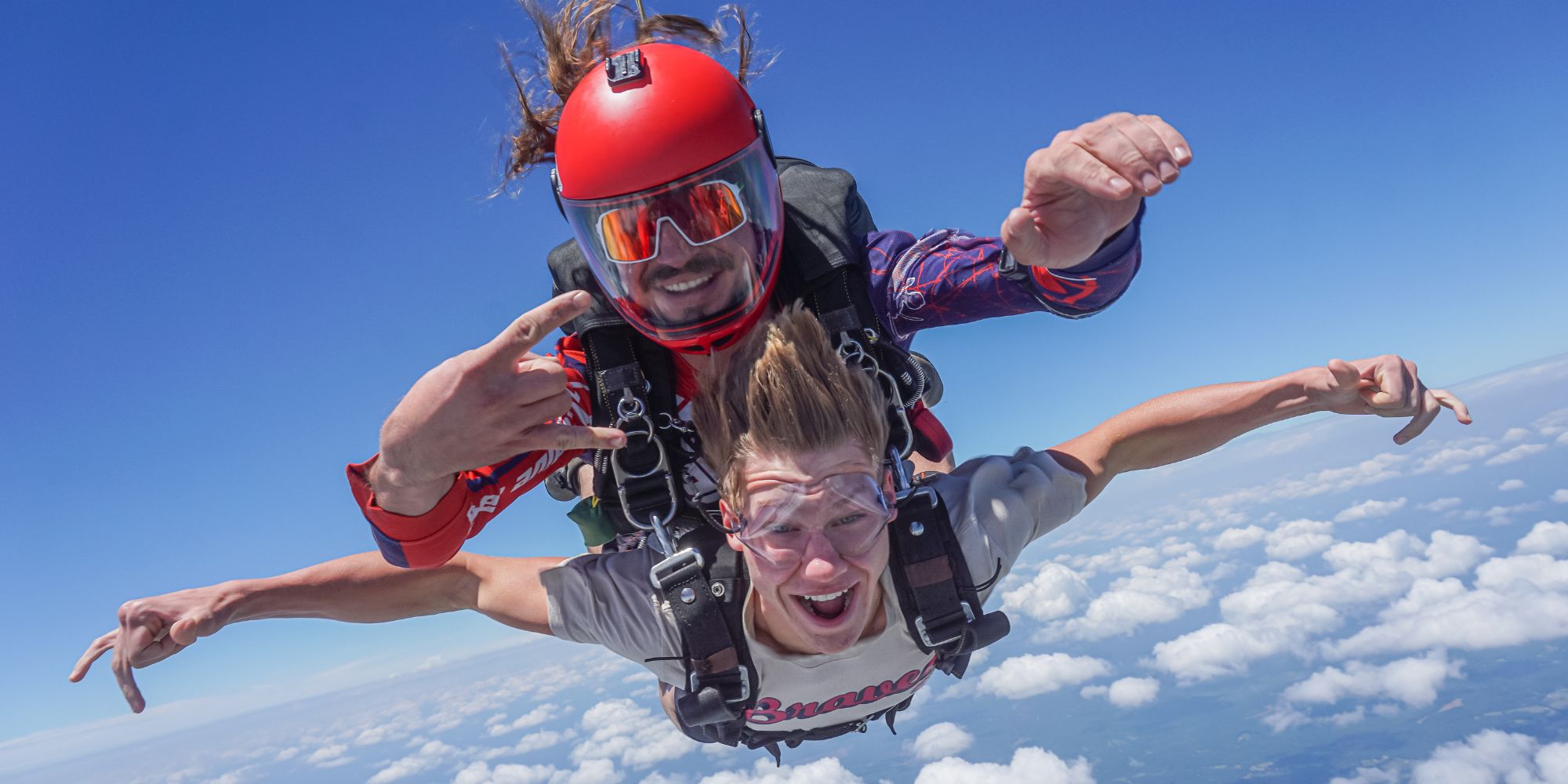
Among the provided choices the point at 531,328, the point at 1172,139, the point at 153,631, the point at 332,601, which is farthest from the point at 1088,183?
the point at 153,631

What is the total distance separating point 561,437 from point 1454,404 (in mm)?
2434

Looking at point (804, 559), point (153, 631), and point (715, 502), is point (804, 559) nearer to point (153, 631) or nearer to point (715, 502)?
point (715, 502)

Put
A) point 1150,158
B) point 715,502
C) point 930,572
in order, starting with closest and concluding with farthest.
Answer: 1. point 1150,158
2. point 930,572
3. point 715,502

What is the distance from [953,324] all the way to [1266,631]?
192 m

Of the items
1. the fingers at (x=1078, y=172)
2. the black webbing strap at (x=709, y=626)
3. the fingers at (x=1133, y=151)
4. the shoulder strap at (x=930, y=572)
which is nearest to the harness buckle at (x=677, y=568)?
the black webbing strap at (x=709, y=626)

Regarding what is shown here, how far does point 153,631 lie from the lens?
7.38 ft

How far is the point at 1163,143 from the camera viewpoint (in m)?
1.31

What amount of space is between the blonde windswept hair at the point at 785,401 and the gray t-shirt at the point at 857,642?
42 cm

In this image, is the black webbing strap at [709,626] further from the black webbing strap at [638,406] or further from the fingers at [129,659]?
the fingers at [129,659]

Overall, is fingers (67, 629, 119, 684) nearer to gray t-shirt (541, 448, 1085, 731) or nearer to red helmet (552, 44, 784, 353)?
gray t-shirt (541, 448, 1085, 731)

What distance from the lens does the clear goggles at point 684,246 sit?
201 cm

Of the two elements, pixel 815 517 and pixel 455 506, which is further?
pixel 815 517

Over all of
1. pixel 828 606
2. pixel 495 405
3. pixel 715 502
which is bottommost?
pixel 828 606

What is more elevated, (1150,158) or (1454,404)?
(1150,158)
